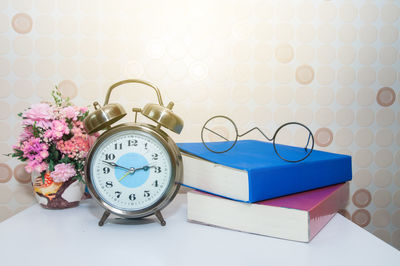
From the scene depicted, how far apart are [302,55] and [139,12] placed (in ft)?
1.87

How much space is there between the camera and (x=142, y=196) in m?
0.85

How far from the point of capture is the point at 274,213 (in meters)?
0.75

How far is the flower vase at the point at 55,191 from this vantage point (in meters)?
0.96

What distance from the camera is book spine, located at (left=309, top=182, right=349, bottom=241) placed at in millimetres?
735

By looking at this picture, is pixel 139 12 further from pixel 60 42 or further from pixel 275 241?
pixel 275 241

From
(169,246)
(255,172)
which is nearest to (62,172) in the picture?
(169,246)

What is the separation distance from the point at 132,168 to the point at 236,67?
0.54 metres

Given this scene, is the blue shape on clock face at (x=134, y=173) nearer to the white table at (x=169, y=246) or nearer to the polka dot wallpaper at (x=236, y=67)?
the white table at (x=169, y=246)

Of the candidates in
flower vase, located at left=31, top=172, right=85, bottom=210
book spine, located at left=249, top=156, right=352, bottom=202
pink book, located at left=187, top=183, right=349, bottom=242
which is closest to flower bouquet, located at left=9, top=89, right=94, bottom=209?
flower vase, located at left=31, top=172, right=85, bottom=210

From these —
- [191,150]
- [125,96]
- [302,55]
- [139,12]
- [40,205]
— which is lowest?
[40,205]

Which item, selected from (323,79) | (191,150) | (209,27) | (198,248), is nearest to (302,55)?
(323,79)

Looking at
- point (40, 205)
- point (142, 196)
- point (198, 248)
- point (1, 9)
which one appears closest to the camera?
point (198, 248)

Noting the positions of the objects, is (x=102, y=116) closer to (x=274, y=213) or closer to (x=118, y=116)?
(x=118, y=116)

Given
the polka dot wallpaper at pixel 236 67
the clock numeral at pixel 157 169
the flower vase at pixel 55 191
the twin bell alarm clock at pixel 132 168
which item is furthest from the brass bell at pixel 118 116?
the polka dot wallpaper at pixel 236 67
